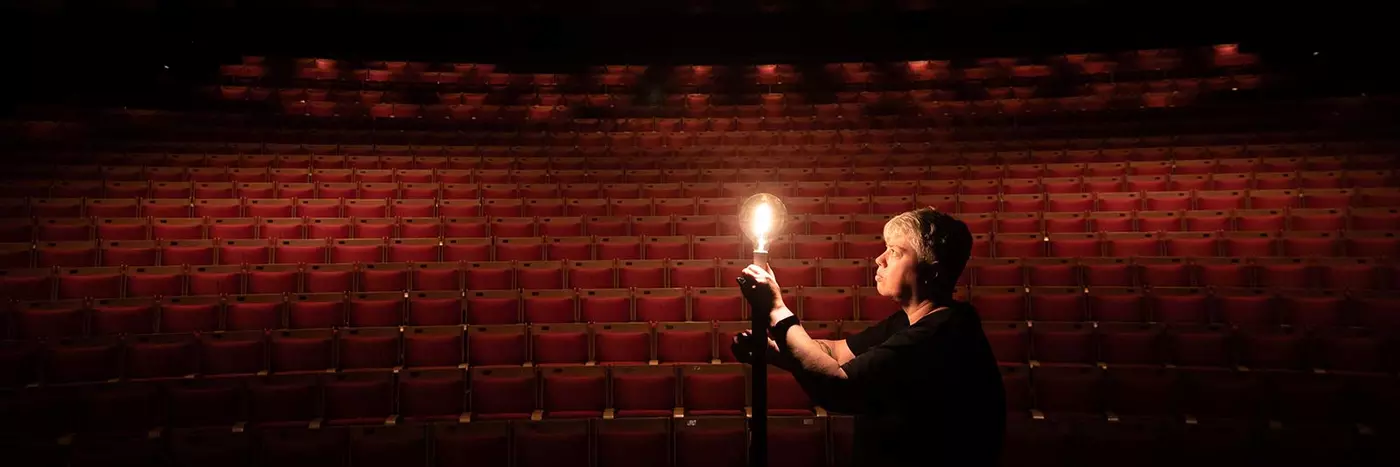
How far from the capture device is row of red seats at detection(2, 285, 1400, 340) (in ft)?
6.91

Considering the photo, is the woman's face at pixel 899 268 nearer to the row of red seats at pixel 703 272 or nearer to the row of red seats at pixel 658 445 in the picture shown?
the row of red seats at pixel 658 445

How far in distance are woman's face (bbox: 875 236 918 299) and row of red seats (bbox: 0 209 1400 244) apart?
2024 millimetres

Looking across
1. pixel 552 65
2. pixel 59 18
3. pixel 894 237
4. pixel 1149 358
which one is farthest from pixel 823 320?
pixel 59 18

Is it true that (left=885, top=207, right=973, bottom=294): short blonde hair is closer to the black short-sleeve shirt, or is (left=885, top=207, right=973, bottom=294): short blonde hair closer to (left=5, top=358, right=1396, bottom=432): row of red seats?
the black short-sleeve shirt

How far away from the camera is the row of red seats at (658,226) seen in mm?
2678

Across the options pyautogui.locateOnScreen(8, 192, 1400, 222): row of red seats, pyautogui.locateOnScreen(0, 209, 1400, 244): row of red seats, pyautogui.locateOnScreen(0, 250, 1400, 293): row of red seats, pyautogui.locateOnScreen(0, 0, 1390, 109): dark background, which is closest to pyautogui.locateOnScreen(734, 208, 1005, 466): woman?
pyautogui.locateOnScreen(0, 250, 1400, 293): row of red seats

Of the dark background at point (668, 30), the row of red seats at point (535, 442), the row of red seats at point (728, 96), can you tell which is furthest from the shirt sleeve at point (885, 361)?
the dark background at point (668, 30)

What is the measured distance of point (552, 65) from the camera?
5.33 metres

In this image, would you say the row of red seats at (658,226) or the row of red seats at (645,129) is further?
the row of red seats at (645,129)

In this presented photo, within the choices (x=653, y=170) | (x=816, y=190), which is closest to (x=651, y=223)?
(x=653, y=170)

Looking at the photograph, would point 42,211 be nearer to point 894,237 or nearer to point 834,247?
point 834,247

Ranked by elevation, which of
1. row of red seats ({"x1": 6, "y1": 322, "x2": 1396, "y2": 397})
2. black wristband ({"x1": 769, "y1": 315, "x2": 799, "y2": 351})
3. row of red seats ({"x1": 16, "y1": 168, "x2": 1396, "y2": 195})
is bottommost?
row of red seats ({"x1": 6, "y1": 322, "x2": 1396, "y2": 397})

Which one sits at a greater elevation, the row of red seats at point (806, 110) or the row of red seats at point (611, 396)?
the row of red seats at point (806, 110)

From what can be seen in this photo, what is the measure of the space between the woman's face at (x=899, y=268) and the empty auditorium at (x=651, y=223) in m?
0.15
